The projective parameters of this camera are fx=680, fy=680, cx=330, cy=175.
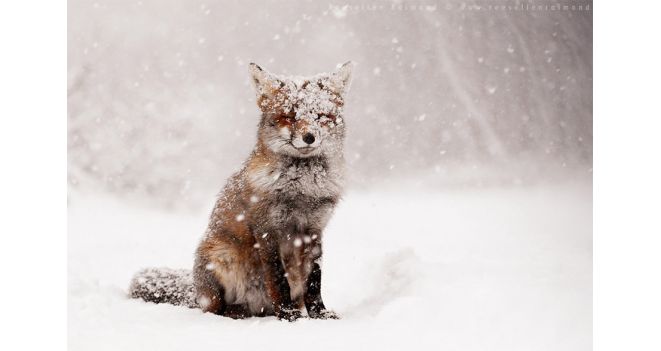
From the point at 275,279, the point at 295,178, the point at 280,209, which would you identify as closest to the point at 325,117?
the point at 295,178

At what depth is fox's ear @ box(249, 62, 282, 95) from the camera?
3.63 metres

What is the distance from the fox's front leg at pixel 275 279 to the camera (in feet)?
11.7

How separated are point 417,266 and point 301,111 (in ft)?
3.63

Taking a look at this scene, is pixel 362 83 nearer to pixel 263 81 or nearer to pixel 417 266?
pixel 263 81

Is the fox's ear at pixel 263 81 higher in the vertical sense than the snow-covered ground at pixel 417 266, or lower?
higher

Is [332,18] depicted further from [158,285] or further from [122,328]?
[122,328]

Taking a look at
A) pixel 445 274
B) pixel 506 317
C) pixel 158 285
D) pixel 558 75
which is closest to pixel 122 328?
pixel 158 285

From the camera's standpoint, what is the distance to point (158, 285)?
12.8ft

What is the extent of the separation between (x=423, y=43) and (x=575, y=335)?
185 centimetres

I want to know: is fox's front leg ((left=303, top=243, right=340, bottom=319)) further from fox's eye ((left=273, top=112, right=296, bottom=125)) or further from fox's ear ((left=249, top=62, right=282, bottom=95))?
fox's ear ((left=249, top=62, right=282, bottom=95))

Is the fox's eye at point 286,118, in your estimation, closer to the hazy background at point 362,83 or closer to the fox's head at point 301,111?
the fox's head at point 301,111

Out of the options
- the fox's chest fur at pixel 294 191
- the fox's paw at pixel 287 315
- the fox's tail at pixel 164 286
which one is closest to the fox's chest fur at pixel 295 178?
the fox's chest fur at pixel 294 191

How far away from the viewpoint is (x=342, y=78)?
3.69 metres

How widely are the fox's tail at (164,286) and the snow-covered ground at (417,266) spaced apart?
5cm
